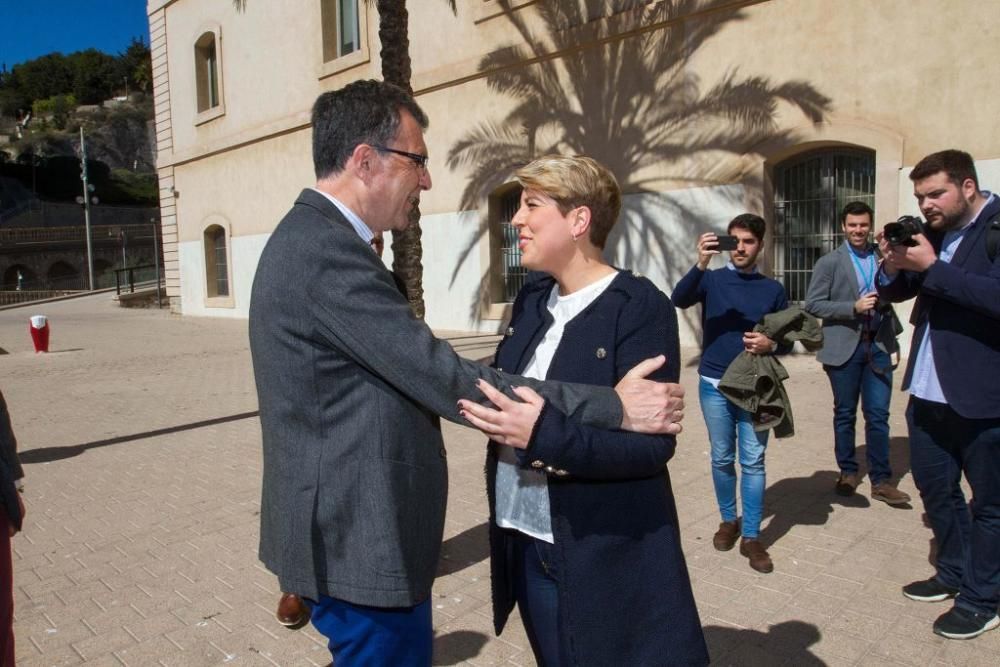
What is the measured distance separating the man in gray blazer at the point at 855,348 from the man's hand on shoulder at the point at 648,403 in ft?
12.1

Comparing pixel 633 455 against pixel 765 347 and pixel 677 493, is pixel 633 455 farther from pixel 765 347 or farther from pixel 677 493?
pixel 677 493

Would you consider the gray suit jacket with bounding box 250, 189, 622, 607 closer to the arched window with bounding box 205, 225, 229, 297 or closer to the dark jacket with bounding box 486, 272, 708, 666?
the dark jacket with bounding box 486, 272, 708, 666

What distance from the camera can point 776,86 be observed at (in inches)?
417

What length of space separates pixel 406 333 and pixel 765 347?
2.79 metres

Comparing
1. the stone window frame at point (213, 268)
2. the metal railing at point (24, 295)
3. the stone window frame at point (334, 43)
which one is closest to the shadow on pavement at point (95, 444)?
the stone window frame at point (334, 43)

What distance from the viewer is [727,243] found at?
3.96m

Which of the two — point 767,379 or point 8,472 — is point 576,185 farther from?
point 767,379

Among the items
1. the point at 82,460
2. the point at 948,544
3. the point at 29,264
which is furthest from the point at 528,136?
the point at 29,264

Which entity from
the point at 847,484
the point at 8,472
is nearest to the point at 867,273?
the point at 847,484

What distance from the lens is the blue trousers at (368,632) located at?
174 centimetres

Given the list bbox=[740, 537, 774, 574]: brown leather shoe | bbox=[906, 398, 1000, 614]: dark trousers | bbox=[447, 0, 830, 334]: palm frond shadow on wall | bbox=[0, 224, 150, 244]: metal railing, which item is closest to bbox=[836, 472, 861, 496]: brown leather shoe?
bbox=[740, 537, 774, 574]: brown leather shoe

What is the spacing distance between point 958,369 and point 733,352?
3.87 ft

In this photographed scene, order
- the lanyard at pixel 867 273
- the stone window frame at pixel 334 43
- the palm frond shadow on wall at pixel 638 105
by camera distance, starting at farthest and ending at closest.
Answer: the stone window frame at pixel 334 43, the palm frond shadow on wall at pixel 638 105, the lanyard at pixel 867 273

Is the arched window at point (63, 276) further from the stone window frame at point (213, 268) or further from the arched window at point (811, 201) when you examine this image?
the arched window at point (811, 201)
